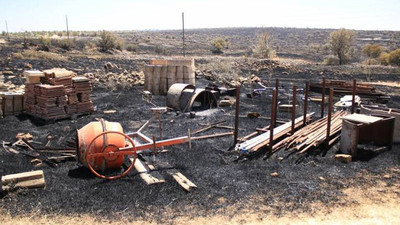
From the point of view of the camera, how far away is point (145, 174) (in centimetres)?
766

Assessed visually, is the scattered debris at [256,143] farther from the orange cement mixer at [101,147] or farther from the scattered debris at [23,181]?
the scattered debris at [23,181]

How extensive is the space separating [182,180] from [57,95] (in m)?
7.05

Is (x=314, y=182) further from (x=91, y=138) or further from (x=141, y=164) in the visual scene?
(x=91, y=138)

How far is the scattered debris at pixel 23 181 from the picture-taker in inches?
267


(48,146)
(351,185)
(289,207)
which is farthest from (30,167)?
(351,185)

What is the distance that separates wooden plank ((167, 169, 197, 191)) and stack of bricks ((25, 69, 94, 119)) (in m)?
6.36

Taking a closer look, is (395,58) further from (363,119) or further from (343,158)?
(343,158)

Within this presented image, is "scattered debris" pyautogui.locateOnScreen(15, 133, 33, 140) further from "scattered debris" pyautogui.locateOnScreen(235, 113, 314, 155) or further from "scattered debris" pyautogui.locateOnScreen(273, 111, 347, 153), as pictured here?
"scattered debris" pyautogui.locateOnScreen(273, 111, 347, 153)

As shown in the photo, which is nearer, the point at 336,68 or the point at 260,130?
the point at 260,130

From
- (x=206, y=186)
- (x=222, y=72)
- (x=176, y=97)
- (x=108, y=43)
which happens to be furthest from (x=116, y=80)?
(x=108, y=43)

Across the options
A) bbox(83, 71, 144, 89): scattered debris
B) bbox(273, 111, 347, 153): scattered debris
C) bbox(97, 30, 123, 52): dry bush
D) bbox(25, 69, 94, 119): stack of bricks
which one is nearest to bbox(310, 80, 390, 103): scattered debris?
bbox(273, 111, 347, 153): scattered debris

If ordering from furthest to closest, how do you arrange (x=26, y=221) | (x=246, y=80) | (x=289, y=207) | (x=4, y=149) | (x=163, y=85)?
1. (x=246, y=80)
2. (x=163, y=85)
3. (x=4, y=149)
4. (x=289, y=207)
5. (x=26, y=221)

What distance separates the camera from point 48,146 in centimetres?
954

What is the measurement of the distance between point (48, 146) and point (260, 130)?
6181mm
